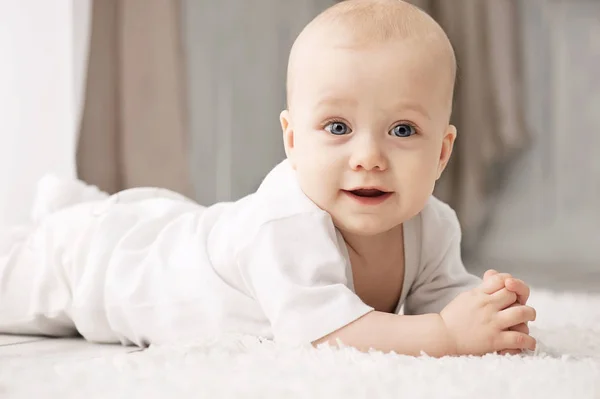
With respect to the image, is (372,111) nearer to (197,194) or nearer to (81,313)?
(81,313)

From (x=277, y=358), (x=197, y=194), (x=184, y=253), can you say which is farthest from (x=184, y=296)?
(x=197, y=194)

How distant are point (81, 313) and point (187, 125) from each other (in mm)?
1389

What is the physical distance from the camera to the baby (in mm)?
860

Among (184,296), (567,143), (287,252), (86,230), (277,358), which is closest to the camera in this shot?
(277,358)

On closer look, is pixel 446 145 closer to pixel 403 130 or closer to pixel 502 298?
pixel 403 130

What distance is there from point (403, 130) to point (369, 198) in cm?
8

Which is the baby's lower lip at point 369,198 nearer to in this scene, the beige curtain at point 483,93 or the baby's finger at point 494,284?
the baby's finger at point 494,284

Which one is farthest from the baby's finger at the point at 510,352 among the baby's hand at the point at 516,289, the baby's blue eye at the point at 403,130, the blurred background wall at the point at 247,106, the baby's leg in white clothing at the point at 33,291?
the blurred background wall at the point at 247,106

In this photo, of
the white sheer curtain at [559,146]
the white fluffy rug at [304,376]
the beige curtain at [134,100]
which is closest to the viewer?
the white fluffy rug at [304,376]

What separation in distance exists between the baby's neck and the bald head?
0.20m

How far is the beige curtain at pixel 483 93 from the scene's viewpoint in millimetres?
2238

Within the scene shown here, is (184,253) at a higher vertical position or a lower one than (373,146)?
lower

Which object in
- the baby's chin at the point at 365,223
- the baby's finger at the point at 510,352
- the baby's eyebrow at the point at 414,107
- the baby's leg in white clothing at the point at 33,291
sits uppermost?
the baby's eyebrow at the point at 414,107

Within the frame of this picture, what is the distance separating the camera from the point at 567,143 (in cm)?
224
